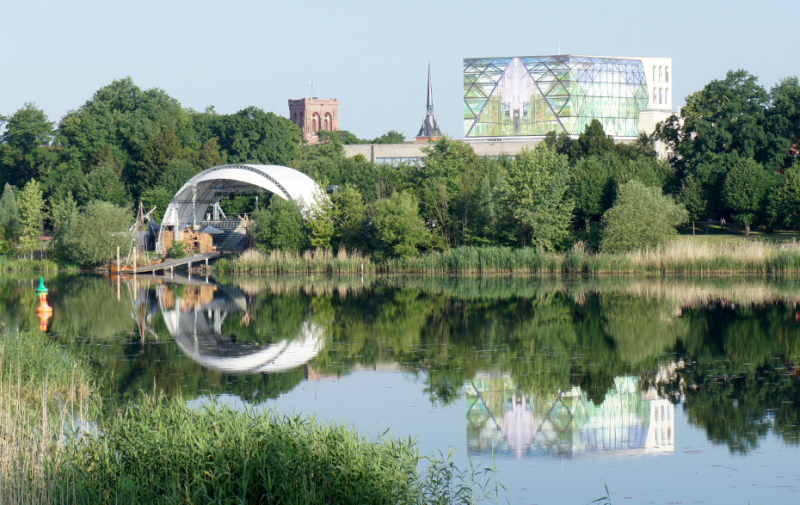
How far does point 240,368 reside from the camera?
16.1 meters

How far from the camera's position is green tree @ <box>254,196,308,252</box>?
1709 inches

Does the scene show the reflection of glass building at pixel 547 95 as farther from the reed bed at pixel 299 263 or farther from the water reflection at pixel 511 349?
the water reflection at pixel 511 349

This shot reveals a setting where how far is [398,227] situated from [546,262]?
664 centimetres

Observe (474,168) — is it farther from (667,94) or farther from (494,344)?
(667,94)

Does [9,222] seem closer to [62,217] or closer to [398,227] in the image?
[62,217]

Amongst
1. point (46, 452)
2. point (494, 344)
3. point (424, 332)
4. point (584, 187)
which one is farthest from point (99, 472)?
point (584, 187)

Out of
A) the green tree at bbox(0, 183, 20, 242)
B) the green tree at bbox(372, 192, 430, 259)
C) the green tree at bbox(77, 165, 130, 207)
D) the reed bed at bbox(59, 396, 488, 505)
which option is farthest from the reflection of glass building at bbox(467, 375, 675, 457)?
the green tree at bbox(77, 165, 130, 207)

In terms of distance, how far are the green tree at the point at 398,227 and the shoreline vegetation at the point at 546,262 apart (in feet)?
1.74

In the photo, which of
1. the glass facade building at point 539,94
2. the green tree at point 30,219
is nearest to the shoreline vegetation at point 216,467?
the green tree at point 30,219

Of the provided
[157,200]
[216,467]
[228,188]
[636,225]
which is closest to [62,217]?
[157,200]

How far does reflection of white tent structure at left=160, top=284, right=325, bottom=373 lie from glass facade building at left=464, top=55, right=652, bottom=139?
63.7m

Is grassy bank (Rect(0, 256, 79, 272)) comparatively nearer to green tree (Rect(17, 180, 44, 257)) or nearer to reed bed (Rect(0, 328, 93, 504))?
green tree (Rect(17, 180, 44, 257))

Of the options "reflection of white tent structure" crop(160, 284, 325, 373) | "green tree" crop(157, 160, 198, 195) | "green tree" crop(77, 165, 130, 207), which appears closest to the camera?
"reflection of white tent structure" crop(160, 284, 325, 373)

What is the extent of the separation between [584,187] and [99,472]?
3740 cm
